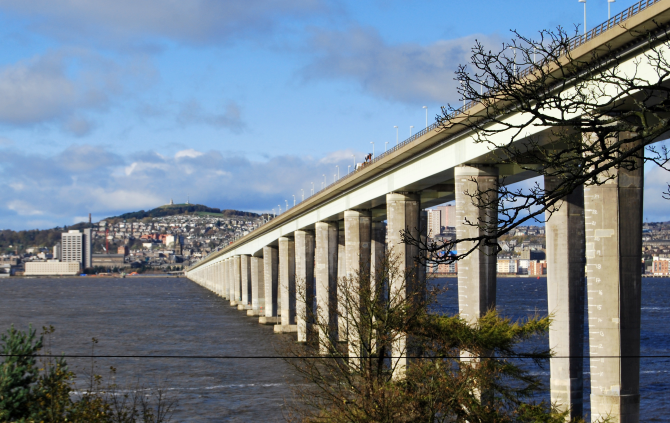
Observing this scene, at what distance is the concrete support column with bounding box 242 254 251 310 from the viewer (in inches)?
5059

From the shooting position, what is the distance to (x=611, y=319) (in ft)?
92.5

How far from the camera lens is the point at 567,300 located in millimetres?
36938

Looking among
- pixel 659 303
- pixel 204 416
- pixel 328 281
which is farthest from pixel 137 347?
pixel 659 303

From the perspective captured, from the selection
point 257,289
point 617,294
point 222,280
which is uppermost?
point 617,294

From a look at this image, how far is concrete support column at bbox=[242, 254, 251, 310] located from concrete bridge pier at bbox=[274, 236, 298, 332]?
89.2 ft

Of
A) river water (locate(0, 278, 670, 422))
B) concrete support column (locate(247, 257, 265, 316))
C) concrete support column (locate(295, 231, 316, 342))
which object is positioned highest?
concrete support column (locate(295, 231, 316, 342))

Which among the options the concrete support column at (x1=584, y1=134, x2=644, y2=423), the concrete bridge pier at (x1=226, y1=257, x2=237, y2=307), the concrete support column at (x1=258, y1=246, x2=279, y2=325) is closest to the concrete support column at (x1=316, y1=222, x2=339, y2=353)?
the concrete support column at (x1=258, y1=246, x2=279, y2=325)

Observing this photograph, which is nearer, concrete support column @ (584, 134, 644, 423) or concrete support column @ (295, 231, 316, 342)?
concrete support column @ (584, 134, 644, 423)

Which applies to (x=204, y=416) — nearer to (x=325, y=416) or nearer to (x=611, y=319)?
(x=325, y=416)

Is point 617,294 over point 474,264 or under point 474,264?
under

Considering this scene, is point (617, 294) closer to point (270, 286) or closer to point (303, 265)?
point (303, 265)

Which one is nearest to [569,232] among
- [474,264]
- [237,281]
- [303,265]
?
[474,264]

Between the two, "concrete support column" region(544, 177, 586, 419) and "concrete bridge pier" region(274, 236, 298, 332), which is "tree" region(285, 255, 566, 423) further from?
"concrete bridge pier" region(274, 236, 298, 332)

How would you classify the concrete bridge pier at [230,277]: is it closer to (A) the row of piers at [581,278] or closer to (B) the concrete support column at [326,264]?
(B) the concrete support column at [326,264]
